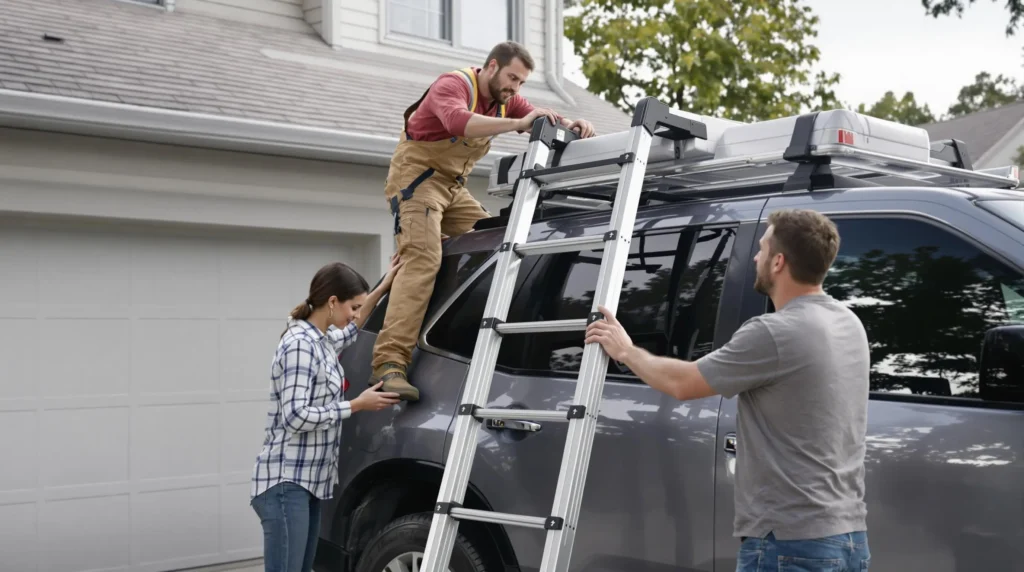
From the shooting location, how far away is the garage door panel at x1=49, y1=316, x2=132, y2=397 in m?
7.52

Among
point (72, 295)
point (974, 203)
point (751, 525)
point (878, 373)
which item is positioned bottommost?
point (72, 295)

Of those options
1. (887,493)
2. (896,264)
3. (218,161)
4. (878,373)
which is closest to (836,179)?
(896,264)

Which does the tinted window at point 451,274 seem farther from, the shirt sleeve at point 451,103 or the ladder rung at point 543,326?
the ladder rung at point 543,326

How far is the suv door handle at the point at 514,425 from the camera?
4.20m

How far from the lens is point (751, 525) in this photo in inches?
125

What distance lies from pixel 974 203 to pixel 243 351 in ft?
19.7

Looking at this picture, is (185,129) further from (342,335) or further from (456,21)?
(456,21)

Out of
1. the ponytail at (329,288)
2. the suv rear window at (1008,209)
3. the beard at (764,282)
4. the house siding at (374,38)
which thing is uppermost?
the house siding at (374,38)

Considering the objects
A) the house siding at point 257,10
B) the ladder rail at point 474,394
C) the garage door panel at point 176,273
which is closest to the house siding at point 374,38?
the house siding at point 257,10

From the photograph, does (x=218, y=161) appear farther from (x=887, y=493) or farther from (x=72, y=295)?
(x=887, y=493)

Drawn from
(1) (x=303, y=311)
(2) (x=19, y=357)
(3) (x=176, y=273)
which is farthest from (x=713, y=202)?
(2) (x=19, y=357)

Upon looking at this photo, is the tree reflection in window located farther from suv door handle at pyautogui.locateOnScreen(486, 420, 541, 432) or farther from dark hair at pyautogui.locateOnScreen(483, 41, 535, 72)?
dark hair at pyautogui.locateOnScreen(483, 41, 535, 72)

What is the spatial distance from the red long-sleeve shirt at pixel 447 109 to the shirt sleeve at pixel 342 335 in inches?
36.8

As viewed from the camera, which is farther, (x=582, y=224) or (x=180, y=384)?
(x=180, y=384)
